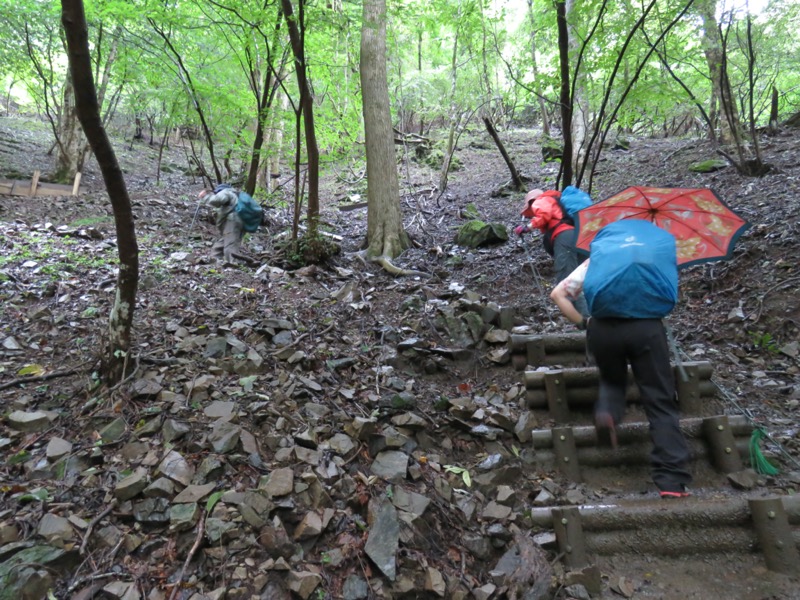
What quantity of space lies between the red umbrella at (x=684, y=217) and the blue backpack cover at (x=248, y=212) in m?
5.99

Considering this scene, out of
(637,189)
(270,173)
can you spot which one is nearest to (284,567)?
(637,189)

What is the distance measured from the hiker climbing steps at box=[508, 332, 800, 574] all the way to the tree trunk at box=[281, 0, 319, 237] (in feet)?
14.1

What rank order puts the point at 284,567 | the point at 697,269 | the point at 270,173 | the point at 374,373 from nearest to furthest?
the point at 284,567 < the point at 374,373 < the point at 697,269 < the point at 270,173

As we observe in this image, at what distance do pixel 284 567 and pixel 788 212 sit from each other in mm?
7830

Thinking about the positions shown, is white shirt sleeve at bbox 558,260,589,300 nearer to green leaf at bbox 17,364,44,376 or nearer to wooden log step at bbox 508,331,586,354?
wooden log step at bbox 508,331,586,354

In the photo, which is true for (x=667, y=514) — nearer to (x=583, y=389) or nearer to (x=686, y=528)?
(x=686, y=528)

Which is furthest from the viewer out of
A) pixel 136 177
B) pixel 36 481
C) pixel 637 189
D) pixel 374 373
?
pixel 136 177

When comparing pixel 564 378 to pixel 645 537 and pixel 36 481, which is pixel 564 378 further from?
pixel 36 481

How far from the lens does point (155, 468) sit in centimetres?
315

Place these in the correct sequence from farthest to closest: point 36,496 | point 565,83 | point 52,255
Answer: point 52,255, point 565,83, point 36,496

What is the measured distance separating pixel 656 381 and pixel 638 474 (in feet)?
3.46

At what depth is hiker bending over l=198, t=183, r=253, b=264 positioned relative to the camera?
8055 millimetres

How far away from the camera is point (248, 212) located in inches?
320

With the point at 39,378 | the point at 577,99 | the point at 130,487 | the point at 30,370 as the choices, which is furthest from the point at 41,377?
the point at 577,99
